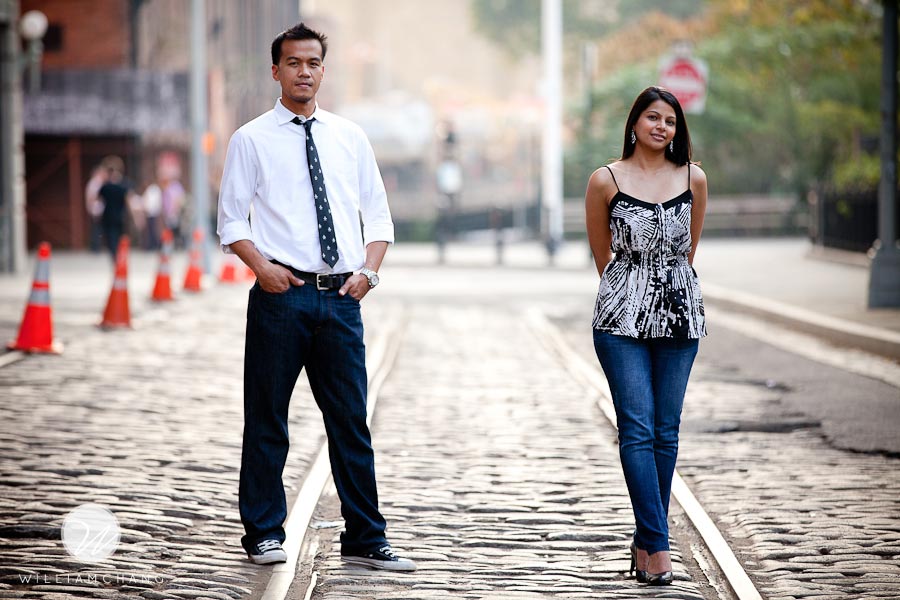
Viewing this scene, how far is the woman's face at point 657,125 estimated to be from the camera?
214 inches

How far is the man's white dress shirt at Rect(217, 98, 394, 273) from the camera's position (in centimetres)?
544

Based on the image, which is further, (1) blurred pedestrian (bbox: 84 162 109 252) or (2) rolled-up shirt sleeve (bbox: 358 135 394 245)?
(1) blurred pedestrian (bbox: 84 162 109 252)

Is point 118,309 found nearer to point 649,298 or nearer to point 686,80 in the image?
point 686,80

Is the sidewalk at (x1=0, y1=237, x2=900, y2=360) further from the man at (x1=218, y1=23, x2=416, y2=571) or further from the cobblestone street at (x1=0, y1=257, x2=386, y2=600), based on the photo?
the man at (x1=218, y1=23, x2=416, y2=571)

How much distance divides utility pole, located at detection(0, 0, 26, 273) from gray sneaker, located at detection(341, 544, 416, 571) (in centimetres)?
2136

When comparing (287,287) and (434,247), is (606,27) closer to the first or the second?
(434,247)

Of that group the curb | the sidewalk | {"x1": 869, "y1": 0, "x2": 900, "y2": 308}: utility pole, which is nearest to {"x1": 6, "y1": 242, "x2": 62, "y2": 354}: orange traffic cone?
the sidewalk

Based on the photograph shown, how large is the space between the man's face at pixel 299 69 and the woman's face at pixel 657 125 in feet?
3.96

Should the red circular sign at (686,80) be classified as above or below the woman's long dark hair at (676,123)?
above

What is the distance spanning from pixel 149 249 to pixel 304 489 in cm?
3132

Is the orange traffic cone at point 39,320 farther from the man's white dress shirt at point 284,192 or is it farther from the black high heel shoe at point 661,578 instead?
the black high heel shoe at point 661,578

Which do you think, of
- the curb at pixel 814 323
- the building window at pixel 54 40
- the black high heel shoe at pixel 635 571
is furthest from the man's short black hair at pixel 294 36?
the building window at pixel 54 40

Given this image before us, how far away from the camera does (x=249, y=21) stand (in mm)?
56562
